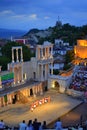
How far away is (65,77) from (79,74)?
457 centimetres

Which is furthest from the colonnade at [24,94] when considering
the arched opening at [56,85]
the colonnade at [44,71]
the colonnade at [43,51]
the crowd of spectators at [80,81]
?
the crowd of spectators at [80,81]

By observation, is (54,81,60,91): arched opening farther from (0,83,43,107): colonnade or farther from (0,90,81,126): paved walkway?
(0,90,81,126): paved walkway

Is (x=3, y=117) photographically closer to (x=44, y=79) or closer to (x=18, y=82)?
(x=18, y=82)

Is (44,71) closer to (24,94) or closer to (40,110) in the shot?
(24,94)

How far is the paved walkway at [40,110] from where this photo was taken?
3455 cm

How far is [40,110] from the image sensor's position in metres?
37.7

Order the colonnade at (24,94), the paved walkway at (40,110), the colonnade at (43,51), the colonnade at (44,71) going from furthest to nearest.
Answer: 1. the colonnade at (44,71)
2. the colonnade at (43,51)
3. the colonnade at (24,94)
4. the paved walkway at (40,110)

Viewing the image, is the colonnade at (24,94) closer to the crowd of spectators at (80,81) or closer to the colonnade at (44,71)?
the colonnade at (44,71)

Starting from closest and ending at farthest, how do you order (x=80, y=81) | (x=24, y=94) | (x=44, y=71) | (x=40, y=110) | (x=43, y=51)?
(x=40, y=110)
(x=24, y=94)
(x=80, y=81)
(x=43, y=51)
(x=44, y=71)

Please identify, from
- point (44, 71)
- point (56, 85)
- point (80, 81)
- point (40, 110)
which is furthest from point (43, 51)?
point (40, 110)

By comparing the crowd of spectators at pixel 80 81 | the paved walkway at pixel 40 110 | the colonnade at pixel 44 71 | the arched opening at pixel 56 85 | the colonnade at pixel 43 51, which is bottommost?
the paved walkway at pixel 40 110

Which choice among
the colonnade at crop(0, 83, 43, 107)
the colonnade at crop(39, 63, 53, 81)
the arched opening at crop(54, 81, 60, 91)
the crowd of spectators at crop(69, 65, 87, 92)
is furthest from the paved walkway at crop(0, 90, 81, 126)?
the colonnade at crop(39, 63, 53, 81)

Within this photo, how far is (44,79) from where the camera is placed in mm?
48656

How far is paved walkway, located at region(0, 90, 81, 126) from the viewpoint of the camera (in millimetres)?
34547
